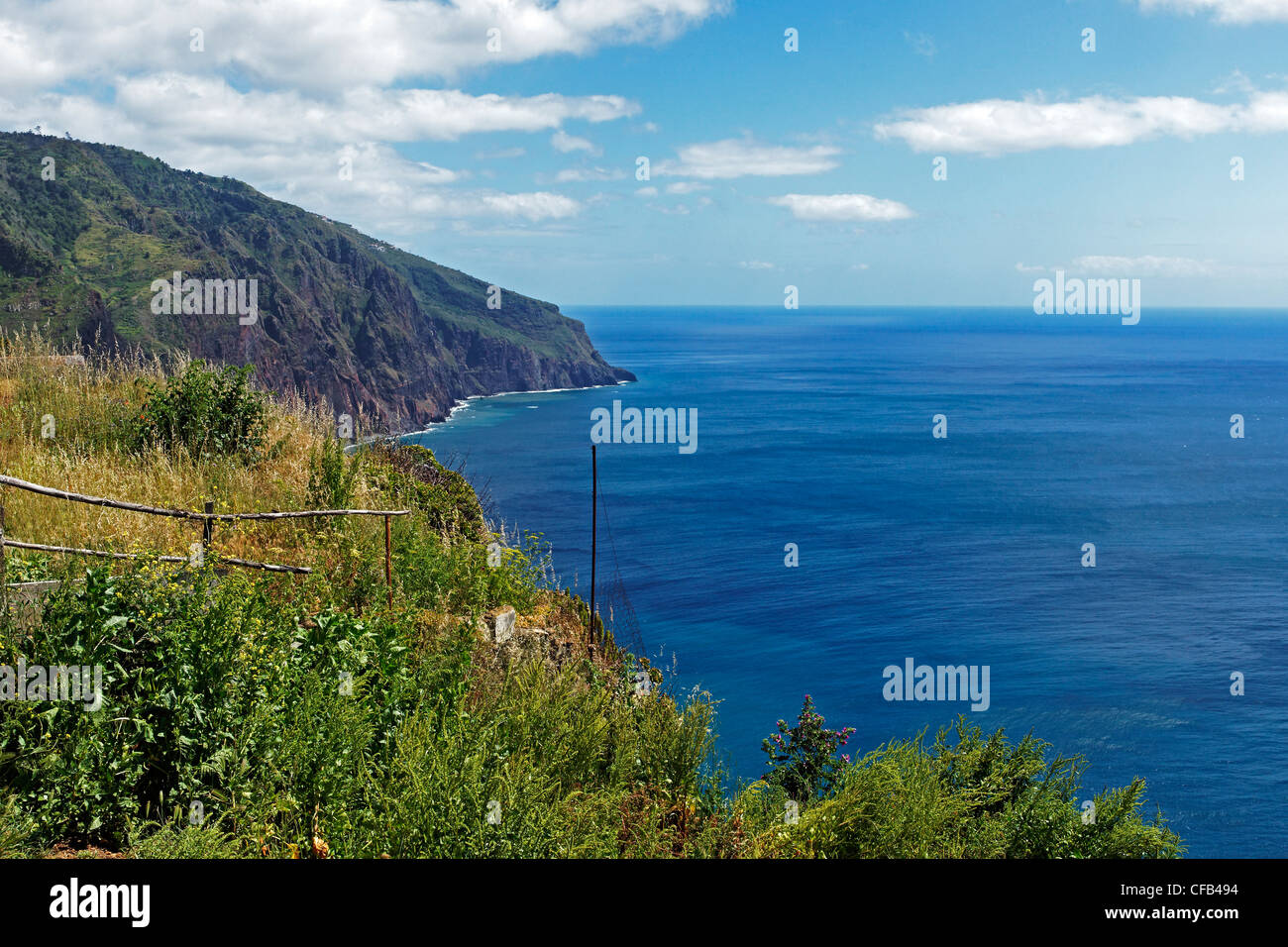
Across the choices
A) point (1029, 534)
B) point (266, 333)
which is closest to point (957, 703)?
point (1029, 534)

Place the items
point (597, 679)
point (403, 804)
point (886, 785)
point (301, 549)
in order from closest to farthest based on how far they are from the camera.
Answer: point (403, 804)
point (886, 785)
point (597, 679)
point (301, 549)

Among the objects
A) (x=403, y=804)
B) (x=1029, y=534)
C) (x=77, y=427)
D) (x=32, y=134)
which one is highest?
(x=32, y=134)

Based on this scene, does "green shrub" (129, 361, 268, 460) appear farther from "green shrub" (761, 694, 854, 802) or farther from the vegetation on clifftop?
"green shrub" (761, 694, 854, 802)

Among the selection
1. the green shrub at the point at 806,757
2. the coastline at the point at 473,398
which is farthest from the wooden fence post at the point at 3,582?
the coastline at the point at 473,398

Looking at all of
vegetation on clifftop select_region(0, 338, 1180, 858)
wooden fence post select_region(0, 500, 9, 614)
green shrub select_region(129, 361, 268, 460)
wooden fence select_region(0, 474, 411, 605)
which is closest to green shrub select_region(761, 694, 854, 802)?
vegetation on clifftop select_region(0, 338, 1180, 858)

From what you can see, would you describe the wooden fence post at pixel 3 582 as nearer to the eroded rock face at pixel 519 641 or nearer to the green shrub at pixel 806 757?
the eroded rock face at pixel 519 641

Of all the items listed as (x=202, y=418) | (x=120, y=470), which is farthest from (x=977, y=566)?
(x=120, y=470)
